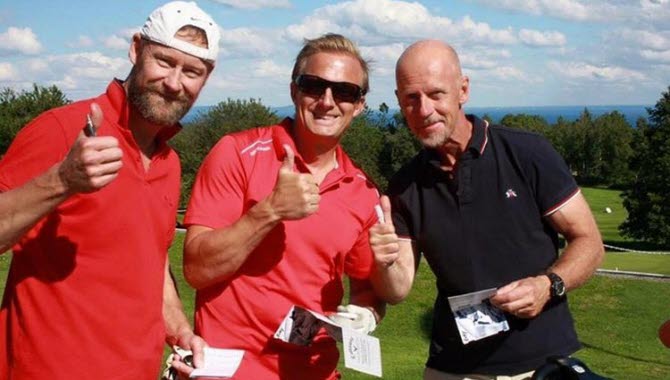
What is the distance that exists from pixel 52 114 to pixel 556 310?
281 centimetres

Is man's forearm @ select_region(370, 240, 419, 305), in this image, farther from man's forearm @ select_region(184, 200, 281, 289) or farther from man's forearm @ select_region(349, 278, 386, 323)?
man's forearm @ select_region(184, 200, 281, 289)

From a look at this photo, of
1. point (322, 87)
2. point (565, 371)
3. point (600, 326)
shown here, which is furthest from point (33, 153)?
point (600, 326)

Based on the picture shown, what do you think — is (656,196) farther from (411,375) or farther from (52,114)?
(52,114)

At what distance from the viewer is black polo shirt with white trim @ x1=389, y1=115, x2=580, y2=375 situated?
181 inches

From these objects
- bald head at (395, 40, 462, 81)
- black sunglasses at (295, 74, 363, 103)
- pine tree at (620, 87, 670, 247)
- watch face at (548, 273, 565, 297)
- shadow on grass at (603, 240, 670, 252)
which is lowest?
shadow on grass at (603, 240, 670, 252)

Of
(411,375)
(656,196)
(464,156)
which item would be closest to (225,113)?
(656,196)

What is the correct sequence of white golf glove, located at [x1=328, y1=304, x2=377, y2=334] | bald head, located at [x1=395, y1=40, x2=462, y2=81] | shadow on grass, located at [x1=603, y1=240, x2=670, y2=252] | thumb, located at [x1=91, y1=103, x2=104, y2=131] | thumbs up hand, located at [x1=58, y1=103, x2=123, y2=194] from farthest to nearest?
shadow on grass, located at [x1=603, y1=240, x2=670, y2=252] → bald head, located at [x1=395, y1=40, x2=462, y2=81] → white golf glove, located at [x1=328, y1=304, x2=377, y2=334] → thumb, located at [x1=91, y1=103, x2=104, y2=131] → thumbs up hand, located at [x1=58, y1=103, x2=123, y2=194]

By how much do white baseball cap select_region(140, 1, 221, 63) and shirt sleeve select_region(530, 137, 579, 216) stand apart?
1.81 meters

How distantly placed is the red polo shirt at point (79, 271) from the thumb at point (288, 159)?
66cm

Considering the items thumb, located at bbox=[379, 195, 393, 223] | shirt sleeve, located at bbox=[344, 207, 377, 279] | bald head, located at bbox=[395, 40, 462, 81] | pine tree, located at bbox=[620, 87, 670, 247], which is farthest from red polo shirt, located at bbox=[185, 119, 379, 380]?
pine tree, located at bbox=[620, 87, 670, 247]

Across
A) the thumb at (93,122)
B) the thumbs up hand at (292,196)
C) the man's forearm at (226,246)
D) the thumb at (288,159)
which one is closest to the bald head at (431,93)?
the thumb at (288,159)

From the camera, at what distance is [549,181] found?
4547 millimetres

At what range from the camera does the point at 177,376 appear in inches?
166

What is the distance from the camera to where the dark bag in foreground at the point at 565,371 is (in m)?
3.29
